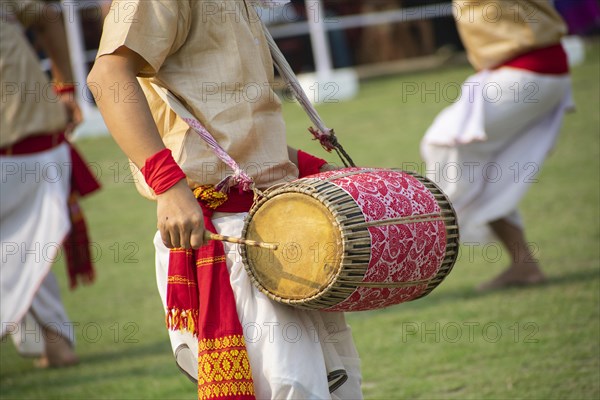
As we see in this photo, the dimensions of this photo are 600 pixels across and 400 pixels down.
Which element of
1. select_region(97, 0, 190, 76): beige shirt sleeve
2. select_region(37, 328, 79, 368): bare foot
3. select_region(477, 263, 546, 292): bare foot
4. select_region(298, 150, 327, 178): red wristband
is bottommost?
select_region(477, 263, 546, 292): bare foot

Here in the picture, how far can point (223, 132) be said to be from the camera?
2.41m

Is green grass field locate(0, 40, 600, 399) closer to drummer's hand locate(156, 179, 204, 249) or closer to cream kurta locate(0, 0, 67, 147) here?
cream kurta locate(0, 0, 67, 147)

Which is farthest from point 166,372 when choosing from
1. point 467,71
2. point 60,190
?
point 467,71

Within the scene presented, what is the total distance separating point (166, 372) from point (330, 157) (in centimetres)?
478

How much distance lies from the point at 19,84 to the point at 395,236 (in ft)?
9.24

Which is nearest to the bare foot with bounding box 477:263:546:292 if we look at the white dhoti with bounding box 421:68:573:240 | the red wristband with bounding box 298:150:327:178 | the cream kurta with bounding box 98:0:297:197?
the white dhoti with bounding box 421:68:573:240

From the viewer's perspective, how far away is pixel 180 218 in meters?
2.20

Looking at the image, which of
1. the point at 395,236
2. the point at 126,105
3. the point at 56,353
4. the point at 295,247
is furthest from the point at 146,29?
the point at 56,353

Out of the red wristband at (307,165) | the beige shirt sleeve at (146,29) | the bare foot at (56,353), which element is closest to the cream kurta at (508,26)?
the red wristband at (307,165)

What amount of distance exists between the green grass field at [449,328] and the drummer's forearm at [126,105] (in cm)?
185

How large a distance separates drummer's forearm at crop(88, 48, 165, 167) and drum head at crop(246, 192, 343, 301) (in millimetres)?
317

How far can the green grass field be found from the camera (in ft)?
12.5

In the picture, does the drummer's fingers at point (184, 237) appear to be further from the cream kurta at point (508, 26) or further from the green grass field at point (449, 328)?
the cream kurta at point (508, 26)

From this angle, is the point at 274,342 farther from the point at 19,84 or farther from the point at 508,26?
the point at 508,26
